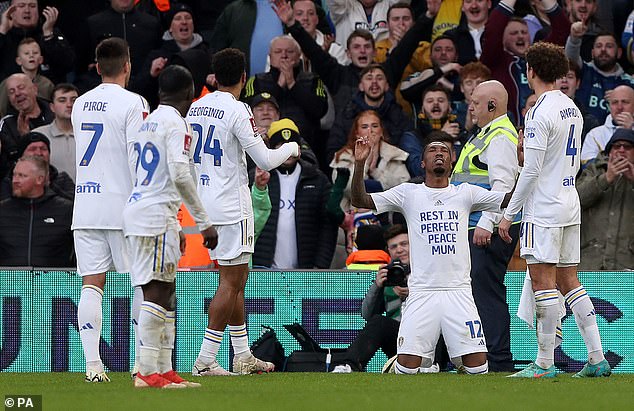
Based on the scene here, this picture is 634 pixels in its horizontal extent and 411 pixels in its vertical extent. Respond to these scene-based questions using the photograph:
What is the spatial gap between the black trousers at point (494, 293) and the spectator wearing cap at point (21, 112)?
247 inches

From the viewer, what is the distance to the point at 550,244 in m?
10.6

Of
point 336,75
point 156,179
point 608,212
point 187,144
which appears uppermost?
point 336,75

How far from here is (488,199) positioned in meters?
11.4

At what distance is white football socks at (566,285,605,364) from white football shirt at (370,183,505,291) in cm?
93

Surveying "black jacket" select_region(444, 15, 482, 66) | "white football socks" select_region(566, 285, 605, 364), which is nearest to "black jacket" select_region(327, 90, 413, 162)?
"black jacket" select_region(444, 15, 482, 66)

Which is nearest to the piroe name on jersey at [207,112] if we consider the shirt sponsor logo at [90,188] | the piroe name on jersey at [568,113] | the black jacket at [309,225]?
the shirt sponsor logo at [90,188]

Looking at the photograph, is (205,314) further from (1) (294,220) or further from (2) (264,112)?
(2) (264,112)

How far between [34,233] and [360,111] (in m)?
4.15

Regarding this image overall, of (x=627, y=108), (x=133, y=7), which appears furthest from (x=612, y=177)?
(x=133, y=7)

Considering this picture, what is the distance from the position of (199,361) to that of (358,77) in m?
6.44

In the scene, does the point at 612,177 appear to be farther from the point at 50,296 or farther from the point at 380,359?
the point at 50,296

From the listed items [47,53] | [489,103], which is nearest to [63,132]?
[47,53]

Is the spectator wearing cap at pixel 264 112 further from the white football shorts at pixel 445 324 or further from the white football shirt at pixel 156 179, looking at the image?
the white football shirt at pixel 156 179

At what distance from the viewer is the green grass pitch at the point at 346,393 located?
8.25m
